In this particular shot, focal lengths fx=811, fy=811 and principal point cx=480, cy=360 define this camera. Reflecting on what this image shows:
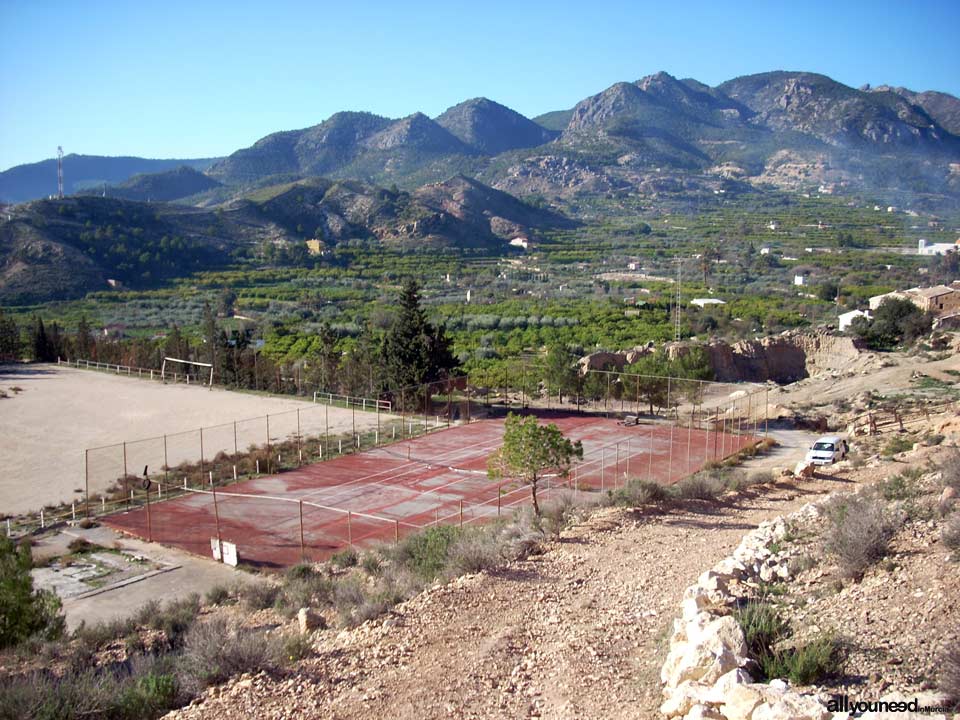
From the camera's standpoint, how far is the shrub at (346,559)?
14.6m

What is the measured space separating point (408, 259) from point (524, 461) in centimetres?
8445

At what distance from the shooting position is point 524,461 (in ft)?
51.4

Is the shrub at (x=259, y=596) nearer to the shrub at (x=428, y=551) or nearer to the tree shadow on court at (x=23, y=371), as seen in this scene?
the shrub at (x=428, y=551)

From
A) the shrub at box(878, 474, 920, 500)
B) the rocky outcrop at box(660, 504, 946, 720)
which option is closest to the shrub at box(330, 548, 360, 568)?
the rocky outcrop at box(660, 504, 946, 720)

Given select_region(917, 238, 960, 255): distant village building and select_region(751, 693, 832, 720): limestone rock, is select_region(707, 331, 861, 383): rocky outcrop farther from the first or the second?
select_region(917, 238, 960, 255): distant village building

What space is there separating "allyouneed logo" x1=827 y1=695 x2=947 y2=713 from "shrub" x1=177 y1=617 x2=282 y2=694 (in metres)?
5.45

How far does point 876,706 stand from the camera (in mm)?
5801

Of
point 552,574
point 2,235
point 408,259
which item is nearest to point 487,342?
point 552,574

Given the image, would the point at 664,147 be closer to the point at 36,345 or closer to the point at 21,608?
the point at 36,345

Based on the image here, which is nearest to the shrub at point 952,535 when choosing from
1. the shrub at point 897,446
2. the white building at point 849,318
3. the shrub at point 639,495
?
the shrub at point 639,495

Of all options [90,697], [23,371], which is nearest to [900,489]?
[90,697]

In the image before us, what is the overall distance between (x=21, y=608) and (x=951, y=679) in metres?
10.4

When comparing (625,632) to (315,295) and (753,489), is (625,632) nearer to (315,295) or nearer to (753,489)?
(753,489)

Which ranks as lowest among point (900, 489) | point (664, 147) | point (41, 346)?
point (900, 489)
